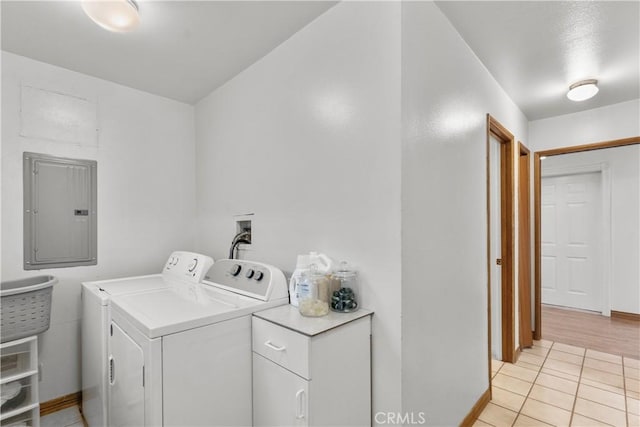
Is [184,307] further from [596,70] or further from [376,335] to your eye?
[596,70]

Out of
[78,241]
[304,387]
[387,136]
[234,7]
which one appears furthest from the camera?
[78,241]

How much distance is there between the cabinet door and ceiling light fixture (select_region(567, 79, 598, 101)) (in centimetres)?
298

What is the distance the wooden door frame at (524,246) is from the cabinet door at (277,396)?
267 centimetres

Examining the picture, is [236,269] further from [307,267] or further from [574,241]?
[574,241]

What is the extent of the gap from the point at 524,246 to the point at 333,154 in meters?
2.56

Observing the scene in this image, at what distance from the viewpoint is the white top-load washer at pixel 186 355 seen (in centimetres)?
120

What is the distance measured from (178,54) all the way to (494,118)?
2361mm

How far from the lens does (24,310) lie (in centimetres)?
173

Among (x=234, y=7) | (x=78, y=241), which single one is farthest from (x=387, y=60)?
(x=78, y=241)

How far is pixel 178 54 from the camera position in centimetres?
210

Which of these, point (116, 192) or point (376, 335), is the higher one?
point (116, 192)

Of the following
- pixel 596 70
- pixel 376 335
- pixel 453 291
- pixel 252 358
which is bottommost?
pixel 252 358

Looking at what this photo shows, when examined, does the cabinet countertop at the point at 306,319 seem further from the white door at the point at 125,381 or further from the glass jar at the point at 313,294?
the white door at the point at 125,381

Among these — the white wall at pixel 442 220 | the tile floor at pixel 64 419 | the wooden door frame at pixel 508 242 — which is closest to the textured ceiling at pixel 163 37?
the white wall at pixel 442 220
